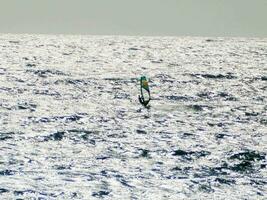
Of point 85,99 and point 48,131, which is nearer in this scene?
point 48,131

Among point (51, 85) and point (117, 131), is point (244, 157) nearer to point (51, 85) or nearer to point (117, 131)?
point (117, 131)

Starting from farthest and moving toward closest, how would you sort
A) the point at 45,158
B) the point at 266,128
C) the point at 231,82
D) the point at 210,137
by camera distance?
the point at 231,82 → the point at 266,128 → the point at 210,137 → the point at 45,158

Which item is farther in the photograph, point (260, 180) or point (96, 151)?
point (96, 151)

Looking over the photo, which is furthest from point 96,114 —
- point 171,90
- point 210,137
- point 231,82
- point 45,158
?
point 231,82

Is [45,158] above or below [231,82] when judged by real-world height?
below

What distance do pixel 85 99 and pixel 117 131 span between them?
14.0 m

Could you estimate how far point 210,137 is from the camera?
26969mm

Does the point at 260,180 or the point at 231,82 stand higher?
the point at 231,82

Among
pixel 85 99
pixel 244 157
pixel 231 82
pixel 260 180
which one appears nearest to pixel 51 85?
pixel 85 99

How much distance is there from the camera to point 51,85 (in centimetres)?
5206

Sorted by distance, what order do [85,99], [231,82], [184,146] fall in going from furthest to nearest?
[231,82] < [85,99] < [184,146]

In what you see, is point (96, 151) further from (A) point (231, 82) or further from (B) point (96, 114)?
(A) point (231, 82)

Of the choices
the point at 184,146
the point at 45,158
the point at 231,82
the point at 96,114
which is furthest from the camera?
the point at 231,82

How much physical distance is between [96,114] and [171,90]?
1705cm
